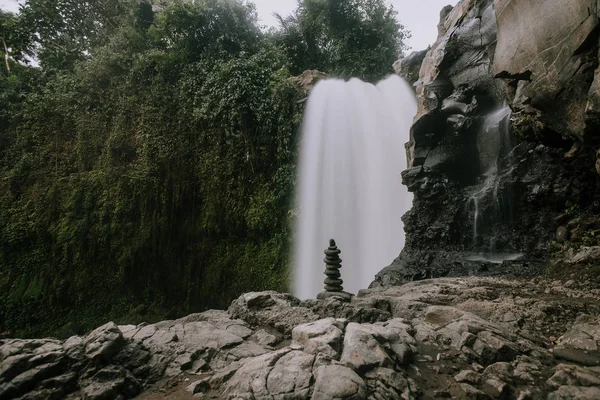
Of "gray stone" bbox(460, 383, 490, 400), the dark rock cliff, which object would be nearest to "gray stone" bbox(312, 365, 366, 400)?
"gray stone" bbox(460, 383, 490, 400)

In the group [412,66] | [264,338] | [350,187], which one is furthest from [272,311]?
[412,66]

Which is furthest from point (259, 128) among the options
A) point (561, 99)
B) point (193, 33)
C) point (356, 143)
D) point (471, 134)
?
point (561, 99)

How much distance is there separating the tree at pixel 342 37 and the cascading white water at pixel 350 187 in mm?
3476

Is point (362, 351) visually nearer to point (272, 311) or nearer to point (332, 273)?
point (272, 311)

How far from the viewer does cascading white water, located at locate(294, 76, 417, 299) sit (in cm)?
978

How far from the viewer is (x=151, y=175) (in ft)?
32.6

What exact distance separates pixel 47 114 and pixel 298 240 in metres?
10.7

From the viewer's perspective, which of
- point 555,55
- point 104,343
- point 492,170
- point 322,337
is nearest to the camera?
point 322,337

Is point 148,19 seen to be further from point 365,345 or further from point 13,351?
point 365,345

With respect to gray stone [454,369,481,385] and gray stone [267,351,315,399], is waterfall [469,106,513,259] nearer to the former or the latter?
gray stone [454,369,481,385]

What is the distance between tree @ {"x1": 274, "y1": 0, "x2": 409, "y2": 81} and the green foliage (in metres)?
2.59

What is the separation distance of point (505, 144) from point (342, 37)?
977 cm

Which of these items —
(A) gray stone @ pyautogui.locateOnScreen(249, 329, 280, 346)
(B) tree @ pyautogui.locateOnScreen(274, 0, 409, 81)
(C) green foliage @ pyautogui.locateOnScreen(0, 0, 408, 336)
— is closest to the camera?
(A) gray stone @ pyautogui.locateOnScreen(249, 329, 280, 346)

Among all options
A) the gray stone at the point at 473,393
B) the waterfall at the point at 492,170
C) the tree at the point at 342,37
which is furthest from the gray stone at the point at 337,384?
the tree at the point at 342,37
